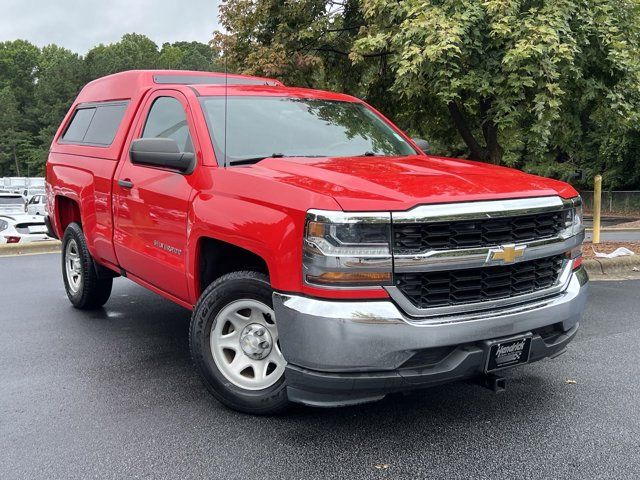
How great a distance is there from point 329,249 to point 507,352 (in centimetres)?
108

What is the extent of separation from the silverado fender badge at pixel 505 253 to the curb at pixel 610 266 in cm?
544

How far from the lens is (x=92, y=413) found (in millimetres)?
3717

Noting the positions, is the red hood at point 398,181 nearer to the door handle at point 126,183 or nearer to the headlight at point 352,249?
the headlight at point 352,249

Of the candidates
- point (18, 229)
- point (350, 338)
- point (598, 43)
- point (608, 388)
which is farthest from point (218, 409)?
point (18, 229)

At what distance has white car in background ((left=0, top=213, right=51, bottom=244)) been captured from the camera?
13868mm

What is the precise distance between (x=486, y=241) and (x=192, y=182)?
72.6 inches

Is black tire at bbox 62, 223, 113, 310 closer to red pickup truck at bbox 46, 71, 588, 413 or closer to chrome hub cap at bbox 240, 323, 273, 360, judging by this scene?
red pickup truck at bbox 46, 71, 588, 413

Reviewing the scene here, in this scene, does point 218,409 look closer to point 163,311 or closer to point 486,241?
point 486,241

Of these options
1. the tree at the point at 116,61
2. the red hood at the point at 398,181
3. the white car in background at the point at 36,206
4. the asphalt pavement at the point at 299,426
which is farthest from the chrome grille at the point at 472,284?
the tree at the point at 116,61

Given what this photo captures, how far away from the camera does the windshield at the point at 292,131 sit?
4102mm

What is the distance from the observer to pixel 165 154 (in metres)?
3.92

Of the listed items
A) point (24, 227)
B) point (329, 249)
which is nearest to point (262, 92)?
point (329, 249)

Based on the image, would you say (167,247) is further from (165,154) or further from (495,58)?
(495,58)

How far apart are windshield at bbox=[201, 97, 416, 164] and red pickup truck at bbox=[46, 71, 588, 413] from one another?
15 mm
